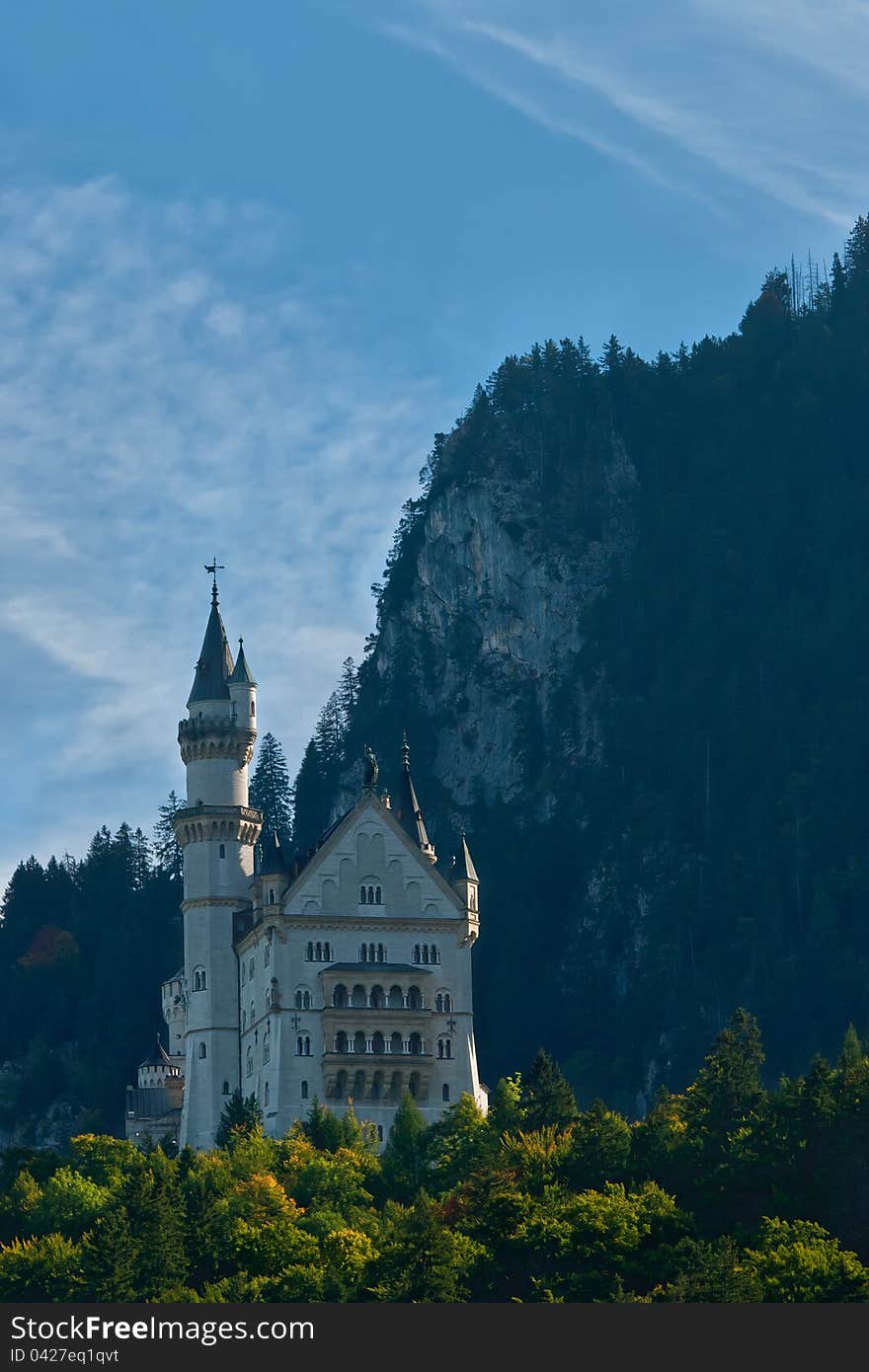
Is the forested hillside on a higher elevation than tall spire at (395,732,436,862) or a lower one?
lower

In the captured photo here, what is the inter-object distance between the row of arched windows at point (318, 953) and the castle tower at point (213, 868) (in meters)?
6.88

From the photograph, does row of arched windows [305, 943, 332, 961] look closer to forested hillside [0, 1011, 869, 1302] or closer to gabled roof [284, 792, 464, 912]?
gabled roof [284, 792, 464, 912]

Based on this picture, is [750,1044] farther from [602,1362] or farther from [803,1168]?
[602,1362]

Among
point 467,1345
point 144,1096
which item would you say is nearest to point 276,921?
point 144,1096

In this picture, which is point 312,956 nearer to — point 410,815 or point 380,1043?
point 380,1043

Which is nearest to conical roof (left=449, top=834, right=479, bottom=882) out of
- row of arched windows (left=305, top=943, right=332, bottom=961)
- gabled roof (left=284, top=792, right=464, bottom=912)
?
gabled roof (left=284, top=792, right=464, bottom=912)

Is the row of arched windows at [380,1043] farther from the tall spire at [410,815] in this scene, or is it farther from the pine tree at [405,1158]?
the pine tree at [405,1158]

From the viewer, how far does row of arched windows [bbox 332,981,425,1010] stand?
6063 inches

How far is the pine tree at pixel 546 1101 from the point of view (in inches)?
5271

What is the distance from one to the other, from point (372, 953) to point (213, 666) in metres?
17.4

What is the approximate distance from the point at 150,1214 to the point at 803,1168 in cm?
2187

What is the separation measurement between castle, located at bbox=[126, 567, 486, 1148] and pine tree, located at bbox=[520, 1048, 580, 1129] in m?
17.2

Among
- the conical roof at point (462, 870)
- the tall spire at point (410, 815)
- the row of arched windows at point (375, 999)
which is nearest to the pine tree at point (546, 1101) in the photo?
the row of arched windows at point (375, 999)

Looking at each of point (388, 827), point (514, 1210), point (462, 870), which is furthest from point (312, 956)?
point (514, 1210)
